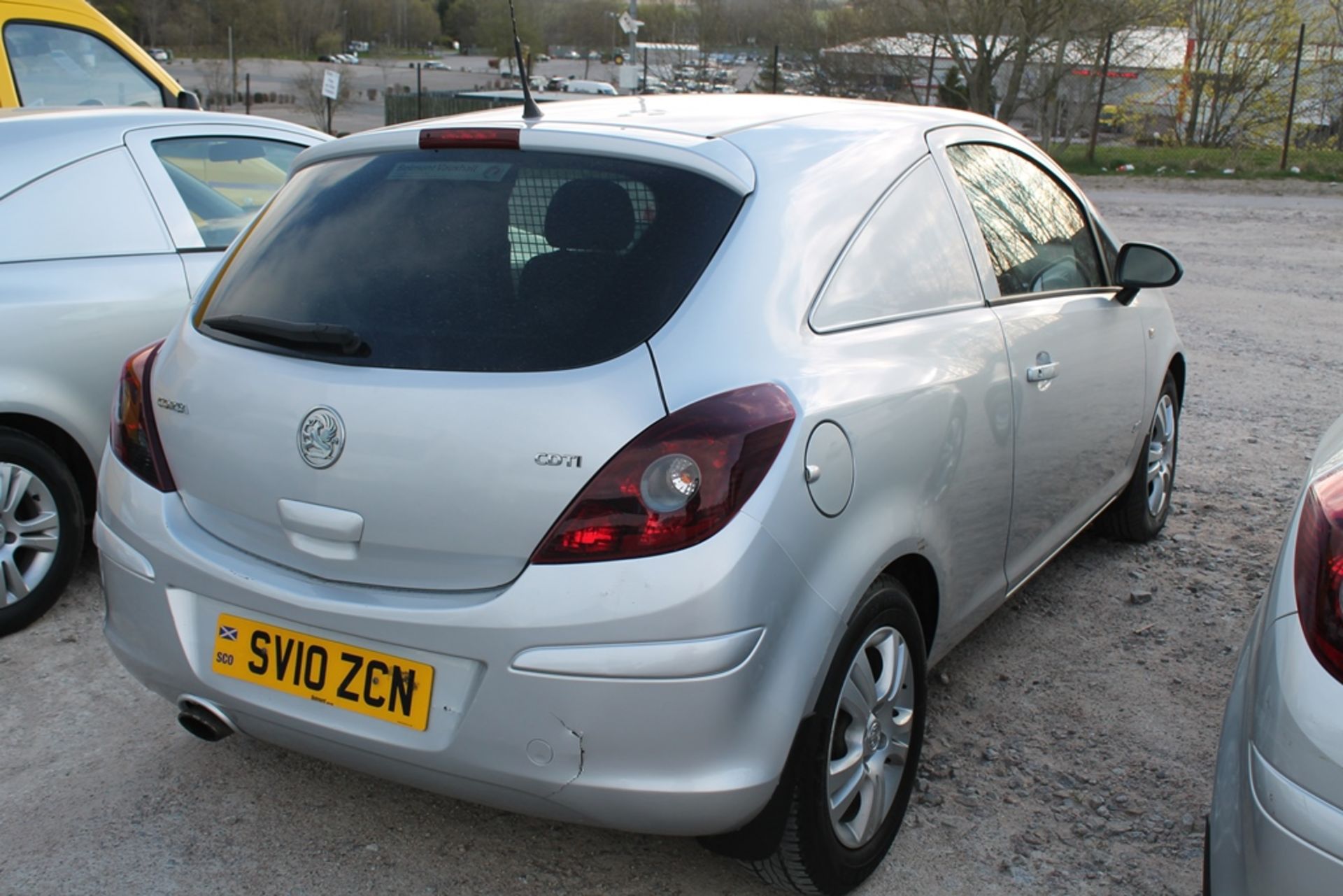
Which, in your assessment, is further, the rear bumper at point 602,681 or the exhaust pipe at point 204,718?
the exhaust pipe at point 204,718

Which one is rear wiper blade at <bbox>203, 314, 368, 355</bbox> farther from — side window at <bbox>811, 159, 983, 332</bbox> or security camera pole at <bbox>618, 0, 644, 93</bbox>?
security camera pole at <bbox>618, 0, 644, 93</bbox>

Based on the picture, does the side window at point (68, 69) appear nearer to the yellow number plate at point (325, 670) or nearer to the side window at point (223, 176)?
the side window at point (223, 176)

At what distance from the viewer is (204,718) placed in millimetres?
2506

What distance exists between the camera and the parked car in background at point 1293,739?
1.72 meters

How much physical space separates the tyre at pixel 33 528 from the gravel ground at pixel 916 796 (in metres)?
0.10

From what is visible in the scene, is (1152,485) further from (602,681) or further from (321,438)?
(321,438)

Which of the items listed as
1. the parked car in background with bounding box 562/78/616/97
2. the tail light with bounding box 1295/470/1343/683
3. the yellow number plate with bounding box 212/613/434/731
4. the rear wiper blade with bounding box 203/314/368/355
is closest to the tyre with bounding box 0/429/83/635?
the rear wiper blade with bounding box 203/314/368/355

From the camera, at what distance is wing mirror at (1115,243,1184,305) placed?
12.7 feet

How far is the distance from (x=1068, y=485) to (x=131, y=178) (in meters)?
3.23

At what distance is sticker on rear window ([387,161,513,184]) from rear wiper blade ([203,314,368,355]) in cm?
40

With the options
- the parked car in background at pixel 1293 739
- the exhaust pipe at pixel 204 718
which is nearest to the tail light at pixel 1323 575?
the parked car in background at pixel 1293 739

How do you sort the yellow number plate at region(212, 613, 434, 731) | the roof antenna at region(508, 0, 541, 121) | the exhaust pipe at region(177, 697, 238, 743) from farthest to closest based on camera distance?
the roof antenna at region(508, 0, 541, 121) < the exhaust pipe at region(177, 697, 238, 743) < the yellow number plate at region(212, 613, 434, 731)

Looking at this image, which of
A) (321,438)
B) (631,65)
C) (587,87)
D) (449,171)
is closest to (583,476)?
(321,438)

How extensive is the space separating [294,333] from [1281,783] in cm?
187
